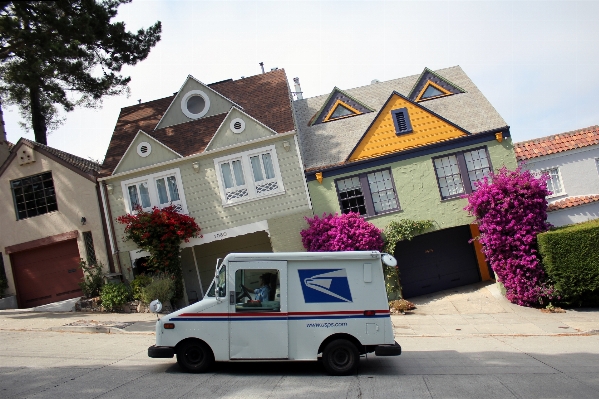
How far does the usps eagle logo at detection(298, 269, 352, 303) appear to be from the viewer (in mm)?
9836

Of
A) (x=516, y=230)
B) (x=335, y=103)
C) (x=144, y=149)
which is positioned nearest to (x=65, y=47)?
(x=144, y=149)

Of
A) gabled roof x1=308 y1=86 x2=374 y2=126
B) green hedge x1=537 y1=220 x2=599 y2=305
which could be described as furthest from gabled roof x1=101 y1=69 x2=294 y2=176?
green hedge x1=537 y1=220 x2=599 y2=305

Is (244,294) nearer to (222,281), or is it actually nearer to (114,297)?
(222,281)

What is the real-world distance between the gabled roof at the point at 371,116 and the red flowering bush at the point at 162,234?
16.3 ft

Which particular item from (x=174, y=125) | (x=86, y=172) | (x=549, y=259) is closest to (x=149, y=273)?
(x=86, y=172)

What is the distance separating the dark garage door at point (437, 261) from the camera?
69.6 ft

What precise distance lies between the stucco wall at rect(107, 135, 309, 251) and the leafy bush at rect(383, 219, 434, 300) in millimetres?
3089

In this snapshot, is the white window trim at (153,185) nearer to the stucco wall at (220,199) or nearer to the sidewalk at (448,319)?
the stucco wall at (220,199)

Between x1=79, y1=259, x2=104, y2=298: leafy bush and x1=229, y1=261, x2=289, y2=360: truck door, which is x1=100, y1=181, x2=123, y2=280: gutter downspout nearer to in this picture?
x1=79, y1=259, x2=104, y2=298: leafy bush

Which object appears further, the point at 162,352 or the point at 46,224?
the point at 46,224

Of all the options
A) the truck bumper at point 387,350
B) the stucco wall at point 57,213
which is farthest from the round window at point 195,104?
the truck bumper at point 387,350

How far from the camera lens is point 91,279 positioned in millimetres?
20031

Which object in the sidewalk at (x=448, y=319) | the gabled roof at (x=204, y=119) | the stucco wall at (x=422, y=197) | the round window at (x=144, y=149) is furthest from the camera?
the gabled roof at (x=204, y=119)

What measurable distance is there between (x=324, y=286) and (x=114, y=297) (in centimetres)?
1132
